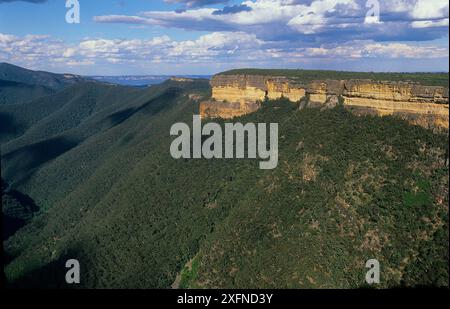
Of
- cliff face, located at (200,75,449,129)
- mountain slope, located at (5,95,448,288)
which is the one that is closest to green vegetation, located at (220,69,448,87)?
cliff face, located at (200,75,449,129)

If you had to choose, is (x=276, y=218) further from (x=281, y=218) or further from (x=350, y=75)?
(x=350, y=75)

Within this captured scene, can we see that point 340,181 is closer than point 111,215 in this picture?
Yes

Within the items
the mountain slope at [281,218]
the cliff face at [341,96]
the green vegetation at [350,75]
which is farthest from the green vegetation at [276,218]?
the green vegetation at [350,75]

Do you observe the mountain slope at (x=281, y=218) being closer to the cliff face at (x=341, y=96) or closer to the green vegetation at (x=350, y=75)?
the cliff face at (x=341, y=96)

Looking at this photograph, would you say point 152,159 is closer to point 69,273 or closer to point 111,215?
point 111,215

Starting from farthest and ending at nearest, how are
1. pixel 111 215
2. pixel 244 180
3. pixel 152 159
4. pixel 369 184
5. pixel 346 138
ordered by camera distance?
pixel 152 159, pixel 111 215, pixel 244 180, pixel 346 138, pixel 369 184
